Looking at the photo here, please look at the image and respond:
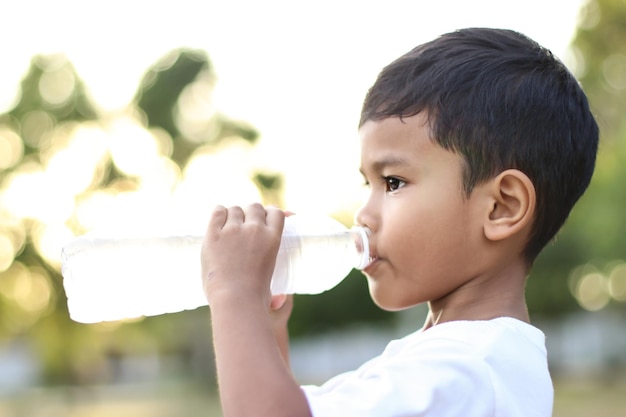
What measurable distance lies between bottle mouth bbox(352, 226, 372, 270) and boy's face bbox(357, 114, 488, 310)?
12mm

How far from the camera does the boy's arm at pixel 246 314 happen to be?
162 cm

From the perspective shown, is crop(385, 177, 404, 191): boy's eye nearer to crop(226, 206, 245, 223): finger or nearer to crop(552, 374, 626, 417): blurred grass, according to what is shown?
crop(226, 206, 245, 223): finger

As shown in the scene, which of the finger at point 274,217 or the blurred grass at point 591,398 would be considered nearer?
the finger at point 274,217

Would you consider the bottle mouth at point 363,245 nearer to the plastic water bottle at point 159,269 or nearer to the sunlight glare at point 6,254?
the plastic water bottle at point 159,269

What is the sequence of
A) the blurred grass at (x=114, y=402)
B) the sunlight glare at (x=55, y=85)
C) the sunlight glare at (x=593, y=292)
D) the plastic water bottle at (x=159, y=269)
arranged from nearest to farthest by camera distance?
1. the plastic water bottle at (x=159, y=269)
2. the sunlight glare at (x=55, y=85)
3. the blurred grass at (x=114, y=402)
4. the sunlight glare at (x=593, y=292)

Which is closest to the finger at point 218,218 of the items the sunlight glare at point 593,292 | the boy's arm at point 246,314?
the boy's arm at point 246,314

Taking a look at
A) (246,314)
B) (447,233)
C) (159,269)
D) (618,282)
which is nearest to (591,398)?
(618,282)

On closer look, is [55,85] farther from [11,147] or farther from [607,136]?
[607,136]

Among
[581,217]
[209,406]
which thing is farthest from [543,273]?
[209,406]

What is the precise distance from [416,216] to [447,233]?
0.07 meters

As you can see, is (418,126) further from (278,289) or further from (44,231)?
(44,231)

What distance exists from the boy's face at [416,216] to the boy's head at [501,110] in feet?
0.11

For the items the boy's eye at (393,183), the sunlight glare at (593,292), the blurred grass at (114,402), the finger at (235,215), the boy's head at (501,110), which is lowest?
the blurred grass at (114,402)

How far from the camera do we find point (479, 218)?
191 cm
